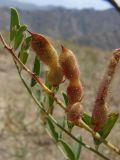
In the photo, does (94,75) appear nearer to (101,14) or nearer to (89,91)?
(89,91)

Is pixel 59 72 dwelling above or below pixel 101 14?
above

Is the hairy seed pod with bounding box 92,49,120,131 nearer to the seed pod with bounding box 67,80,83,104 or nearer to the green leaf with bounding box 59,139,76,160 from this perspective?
the seed pod with bounding box 67,80,83,104

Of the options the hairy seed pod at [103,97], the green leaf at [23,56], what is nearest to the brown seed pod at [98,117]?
the hairy seed pod at [103,97]

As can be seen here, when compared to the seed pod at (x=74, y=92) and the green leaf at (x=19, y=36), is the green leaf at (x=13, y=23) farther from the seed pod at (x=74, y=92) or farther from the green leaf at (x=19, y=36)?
the seed pod at (x=74, y=92)

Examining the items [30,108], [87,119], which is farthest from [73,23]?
[87,119]

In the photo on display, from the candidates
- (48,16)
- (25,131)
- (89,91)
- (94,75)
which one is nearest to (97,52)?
(94,75)

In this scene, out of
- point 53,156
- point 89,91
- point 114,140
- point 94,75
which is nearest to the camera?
point 114,140

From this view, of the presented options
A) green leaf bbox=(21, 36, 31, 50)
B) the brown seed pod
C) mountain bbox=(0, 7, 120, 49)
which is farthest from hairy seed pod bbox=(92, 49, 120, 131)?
mountain bbox=(0, 7, 120, 49)
